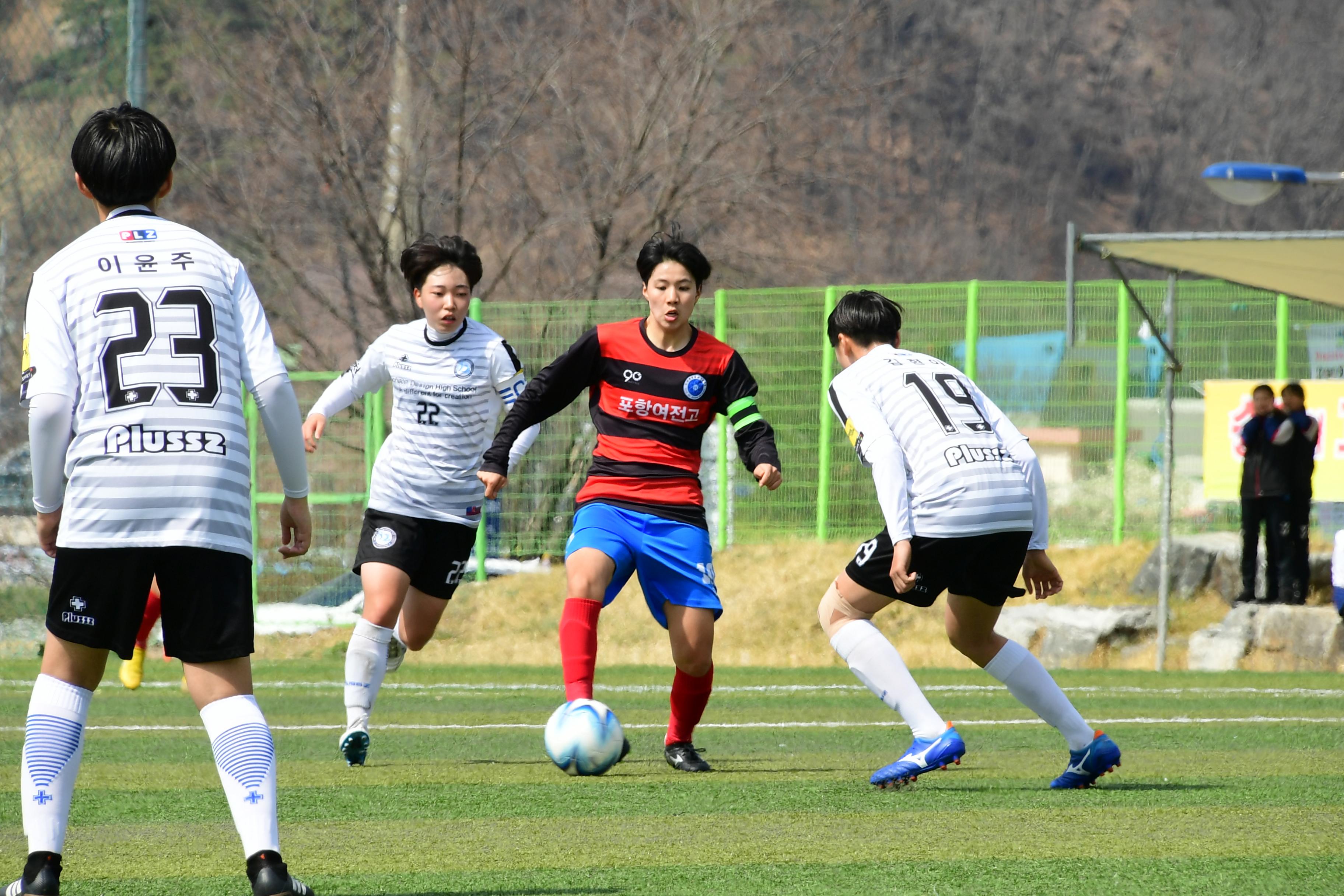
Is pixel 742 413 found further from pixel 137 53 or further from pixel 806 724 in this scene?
pixel 137 53

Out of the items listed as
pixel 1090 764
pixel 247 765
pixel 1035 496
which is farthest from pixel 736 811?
pixel 247 765

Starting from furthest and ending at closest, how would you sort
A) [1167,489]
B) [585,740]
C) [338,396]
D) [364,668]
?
[1167,489]
[338,396]
[364,668]
[585,740]

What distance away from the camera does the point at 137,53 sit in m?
13.5

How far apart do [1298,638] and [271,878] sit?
39.8 ft

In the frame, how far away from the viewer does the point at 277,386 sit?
400 cm

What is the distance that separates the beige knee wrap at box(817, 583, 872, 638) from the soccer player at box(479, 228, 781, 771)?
558mm

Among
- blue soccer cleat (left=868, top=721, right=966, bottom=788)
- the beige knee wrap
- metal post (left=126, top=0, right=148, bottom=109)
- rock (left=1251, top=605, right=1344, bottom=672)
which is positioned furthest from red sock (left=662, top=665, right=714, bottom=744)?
rock (left=1251, top=605, right=1344, bottom=672)

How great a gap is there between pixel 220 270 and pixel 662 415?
9.93ft

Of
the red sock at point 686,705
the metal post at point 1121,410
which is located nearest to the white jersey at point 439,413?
the red sock at point 686,705

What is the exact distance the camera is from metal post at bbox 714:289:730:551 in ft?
57.1

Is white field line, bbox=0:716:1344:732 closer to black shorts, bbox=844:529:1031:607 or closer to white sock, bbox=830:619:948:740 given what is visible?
white sock, bbox=830:619:948:740

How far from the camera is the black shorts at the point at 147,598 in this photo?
3.87m

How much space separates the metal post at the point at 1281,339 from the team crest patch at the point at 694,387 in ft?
35.6

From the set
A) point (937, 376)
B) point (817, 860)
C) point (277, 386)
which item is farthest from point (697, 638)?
point (277, 386)
